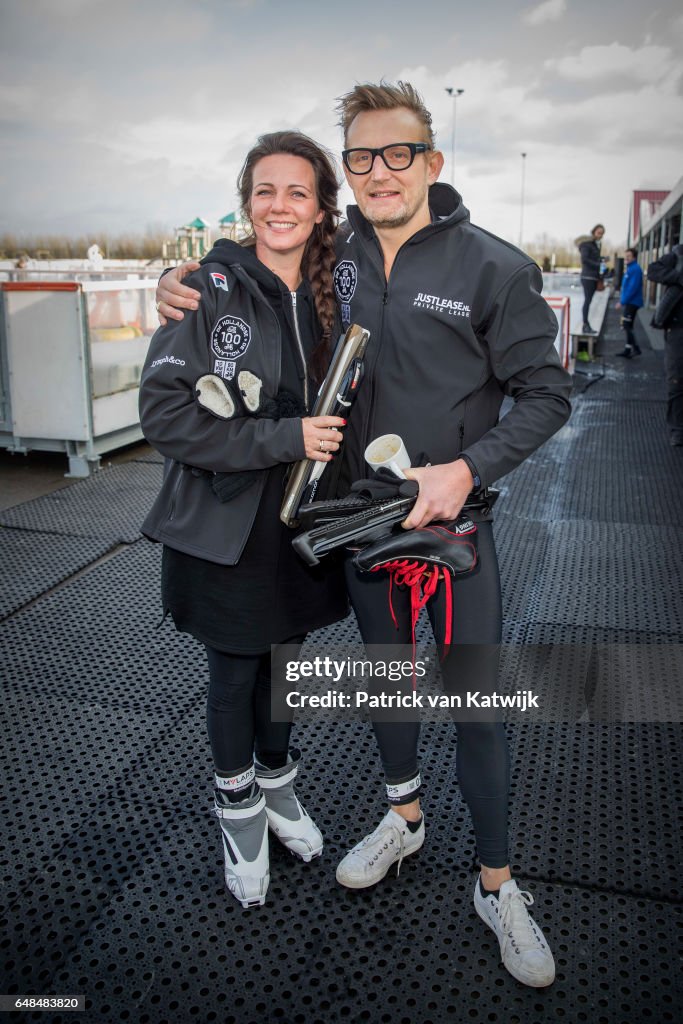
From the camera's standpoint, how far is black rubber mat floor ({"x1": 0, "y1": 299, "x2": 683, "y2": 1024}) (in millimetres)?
1940

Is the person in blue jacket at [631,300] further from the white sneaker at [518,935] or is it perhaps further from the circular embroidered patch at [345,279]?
the white sneaker at [518,935]

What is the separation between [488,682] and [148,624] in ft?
7.11

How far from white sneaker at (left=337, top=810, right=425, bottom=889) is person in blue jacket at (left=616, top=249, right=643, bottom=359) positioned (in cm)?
1195

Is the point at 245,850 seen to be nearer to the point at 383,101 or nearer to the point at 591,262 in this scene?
the point at 383,101

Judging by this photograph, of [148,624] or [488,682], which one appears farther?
[148,624]

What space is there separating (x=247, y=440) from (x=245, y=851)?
114 centimetres

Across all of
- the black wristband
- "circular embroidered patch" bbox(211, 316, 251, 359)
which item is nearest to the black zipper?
"circular embroidered patch" bbox(211, 316, 251, 359)

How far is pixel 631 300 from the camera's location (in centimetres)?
1332

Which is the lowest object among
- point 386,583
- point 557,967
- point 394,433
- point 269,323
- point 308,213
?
point 557,967

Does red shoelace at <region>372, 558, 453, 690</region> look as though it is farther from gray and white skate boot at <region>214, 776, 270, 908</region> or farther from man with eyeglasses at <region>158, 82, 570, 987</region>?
gray and white skate boot at <region>214, 776, 270, 908</region>

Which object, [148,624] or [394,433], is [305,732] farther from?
[394,433]

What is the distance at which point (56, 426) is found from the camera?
20.2 ft

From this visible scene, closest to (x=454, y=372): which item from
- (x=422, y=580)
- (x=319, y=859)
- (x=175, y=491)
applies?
(x=422, y=580)

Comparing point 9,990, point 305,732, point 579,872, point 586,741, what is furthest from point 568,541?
point 9,990
